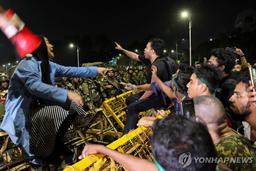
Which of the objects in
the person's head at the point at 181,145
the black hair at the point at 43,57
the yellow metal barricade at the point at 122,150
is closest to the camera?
the person's head at the point at 181,145

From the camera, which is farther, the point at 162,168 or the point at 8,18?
the point at 8,18

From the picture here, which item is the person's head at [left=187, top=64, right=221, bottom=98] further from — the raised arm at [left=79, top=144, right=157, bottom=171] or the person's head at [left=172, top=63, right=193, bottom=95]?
the raised arm at [left=79, top=144, right=157, bottom=171]

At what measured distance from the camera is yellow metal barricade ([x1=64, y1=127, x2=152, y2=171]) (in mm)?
2161

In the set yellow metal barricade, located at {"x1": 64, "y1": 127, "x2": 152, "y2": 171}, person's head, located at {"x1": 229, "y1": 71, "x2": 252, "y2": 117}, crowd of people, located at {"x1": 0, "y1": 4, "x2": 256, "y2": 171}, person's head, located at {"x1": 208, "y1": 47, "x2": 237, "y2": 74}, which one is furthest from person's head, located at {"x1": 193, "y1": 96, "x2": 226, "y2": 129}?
person's head, located at {"x1": 208, "y1": 47, "x2": 237, "y2": 74}

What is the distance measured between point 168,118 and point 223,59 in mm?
3367

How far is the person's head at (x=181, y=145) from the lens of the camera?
67.1 inches

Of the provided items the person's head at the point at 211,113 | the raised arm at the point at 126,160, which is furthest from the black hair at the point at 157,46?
the raised arm at the point at 126,160

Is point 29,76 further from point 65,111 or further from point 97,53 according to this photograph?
point 97,53

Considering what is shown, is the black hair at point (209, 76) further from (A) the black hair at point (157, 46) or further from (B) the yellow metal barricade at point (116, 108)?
(B) the yellow metal barricade at point (116, 108)

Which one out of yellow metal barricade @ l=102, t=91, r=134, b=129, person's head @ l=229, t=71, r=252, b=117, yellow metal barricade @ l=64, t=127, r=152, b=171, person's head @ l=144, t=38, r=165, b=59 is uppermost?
person's head @ l=144, t=38, r=165, b=59

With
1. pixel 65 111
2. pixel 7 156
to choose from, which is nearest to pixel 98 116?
pixel 7 156

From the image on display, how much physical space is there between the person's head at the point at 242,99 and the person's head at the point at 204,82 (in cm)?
44

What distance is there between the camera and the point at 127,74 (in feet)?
50.3

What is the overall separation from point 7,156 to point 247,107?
354cm
